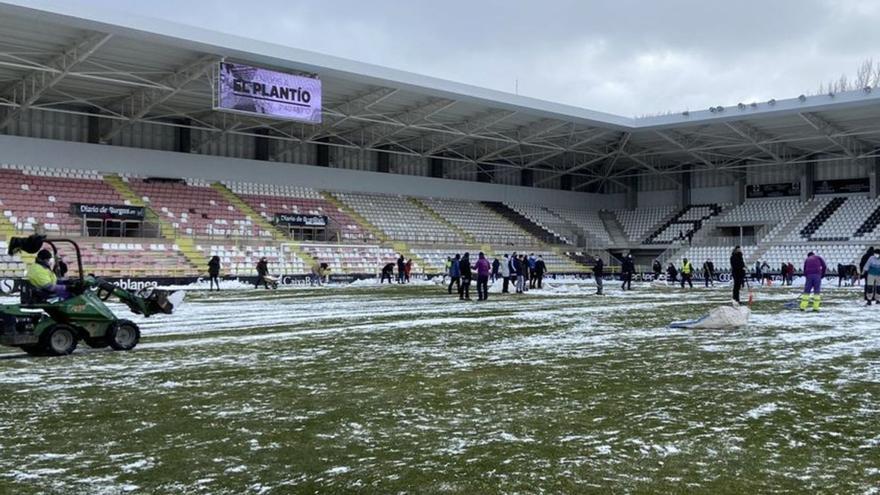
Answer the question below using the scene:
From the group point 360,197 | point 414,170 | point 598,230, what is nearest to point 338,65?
point 360,197

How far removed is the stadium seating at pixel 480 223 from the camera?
50.7 metres

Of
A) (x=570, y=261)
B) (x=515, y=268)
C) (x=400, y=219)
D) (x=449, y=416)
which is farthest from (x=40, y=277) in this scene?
(x=570, y=261)

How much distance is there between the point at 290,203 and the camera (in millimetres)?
44500

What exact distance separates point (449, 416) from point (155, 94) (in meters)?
33.3

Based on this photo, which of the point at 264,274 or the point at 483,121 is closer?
the point at 264,274

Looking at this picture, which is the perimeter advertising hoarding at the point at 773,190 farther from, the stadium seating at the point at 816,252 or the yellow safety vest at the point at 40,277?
the yellow safety vest at the point at 40,277

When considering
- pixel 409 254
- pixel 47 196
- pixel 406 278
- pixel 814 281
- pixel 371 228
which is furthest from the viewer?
pixel 371 228

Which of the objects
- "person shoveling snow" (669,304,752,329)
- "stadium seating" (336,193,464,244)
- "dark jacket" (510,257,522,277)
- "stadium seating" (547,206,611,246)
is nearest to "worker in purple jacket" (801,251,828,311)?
"person shoveling snow" (669,304,752,329)

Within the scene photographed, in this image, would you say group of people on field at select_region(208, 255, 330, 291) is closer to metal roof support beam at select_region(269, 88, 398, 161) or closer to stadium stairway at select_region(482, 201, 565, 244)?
metal roof support beam at select_region(269, 88, 398, 161)

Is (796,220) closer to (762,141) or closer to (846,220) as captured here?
(846,220)

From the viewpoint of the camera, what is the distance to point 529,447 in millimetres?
4961

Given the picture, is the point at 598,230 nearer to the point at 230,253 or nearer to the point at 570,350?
the point at 230,253

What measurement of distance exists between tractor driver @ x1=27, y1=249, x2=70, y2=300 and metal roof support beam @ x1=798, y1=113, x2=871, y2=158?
3922 centimetres

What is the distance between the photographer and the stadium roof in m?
28.1
